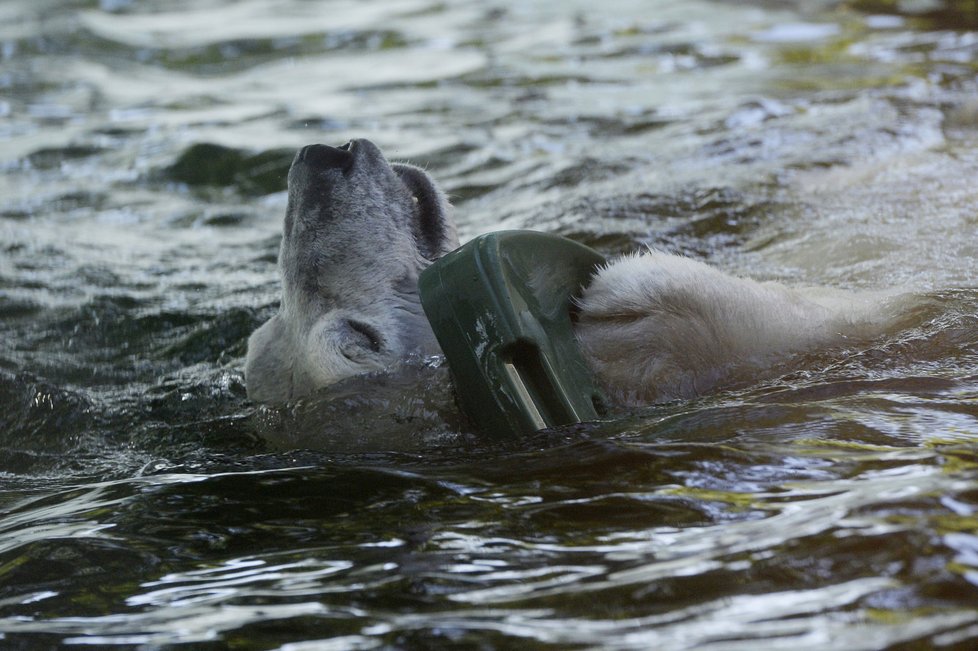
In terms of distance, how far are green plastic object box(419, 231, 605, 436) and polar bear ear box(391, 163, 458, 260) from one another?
772 mm

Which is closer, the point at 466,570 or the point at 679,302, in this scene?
the point at 466,570

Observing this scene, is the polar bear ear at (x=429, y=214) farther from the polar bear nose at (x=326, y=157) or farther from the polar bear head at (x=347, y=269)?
the polar bear nose at (x=326, y=157)

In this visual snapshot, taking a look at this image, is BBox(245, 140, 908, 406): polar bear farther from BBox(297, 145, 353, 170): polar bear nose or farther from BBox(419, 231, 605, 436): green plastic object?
BBox(419, 231, 605, 436): green plastic object

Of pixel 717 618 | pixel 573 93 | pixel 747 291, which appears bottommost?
pixel 717 618

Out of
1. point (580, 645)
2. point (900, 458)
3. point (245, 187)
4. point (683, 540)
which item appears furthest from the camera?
point (245, 187)

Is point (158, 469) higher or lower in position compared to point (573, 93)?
lower

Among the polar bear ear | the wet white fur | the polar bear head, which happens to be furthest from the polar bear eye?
A: the wet white fur

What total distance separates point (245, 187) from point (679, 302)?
5.26 metres

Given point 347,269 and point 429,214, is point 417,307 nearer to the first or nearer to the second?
point 347,269

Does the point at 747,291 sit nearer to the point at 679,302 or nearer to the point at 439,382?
the point at 679,302

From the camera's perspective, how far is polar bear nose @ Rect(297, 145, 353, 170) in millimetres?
3854

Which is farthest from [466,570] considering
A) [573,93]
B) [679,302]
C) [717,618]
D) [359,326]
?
[573,93]

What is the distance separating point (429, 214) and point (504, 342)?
43.0 inches

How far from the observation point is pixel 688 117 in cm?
820
